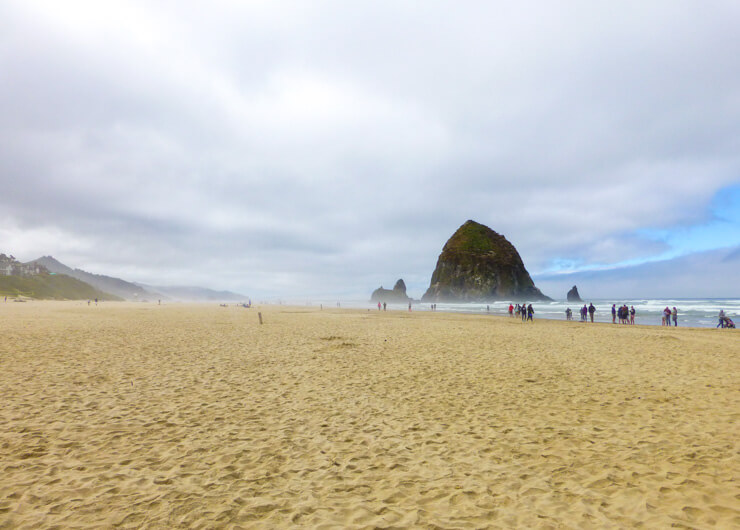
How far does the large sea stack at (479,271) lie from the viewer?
125312 millimetres

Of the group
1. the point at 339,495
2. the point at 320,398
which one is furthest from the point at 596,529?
the point at 320,398

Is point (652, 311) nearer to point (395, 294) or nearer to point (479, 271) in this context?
point (479, 271)

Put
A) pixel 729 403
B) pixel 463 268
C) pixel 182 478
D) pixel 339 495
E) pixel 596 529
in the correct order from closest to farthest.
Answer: pixel 596 529, pixel 339 495, pixel 182 478, pixel 729 403, pixel 463 268

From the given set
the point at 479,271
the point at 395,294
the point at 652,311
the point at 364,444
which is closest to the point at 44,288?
the point at 395,294

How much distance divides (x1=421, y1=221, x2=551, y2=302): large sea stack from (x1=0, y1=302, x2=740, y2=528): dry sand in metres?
115

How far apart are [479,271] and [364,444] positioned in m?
126

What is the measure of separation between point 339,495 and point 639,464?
520 cm

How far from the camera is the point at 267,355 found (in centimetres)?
1625

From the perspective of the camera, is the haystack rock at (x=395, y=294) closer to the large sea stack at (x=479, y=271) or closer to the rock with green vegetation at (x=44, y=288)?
the large sea stack at (x=479, y=271)

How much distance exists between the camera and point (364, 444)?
7.02 m

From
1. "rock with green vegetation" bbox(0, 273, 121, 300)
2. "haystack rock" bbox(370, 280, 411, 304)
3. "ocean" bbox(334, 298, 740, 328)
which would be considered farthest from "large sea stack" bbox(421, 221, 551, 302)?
"rock with green vegetation" bbox(0, 273, 121, 300)

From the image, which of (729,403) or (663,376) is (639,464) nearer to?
(729,403)

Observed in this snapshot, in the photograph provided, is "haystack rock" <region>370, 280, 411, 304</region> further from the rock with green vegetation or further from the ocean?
the rock with green vegetation

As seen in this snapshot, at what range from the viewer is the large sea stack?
411 feet
